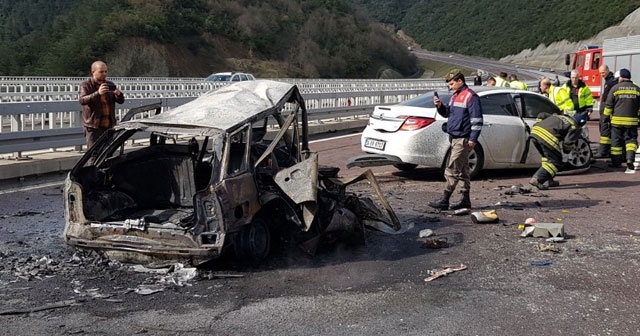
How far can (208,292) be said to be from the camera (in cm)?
586

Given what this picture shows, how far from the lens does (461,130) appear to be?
8938mm

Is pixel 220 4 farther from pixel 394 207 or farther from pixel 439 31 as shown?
pixel 394 207

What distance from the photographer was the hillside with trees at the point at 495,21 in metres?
80.8

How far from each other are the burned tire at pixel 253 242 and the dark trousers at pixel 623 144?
7.97 meters

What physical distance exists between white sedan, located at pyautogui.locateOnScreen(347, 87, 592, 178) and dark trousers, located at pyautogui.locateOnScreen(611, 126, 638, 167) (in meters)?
0.70

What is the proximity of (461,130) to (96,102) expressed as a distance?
445 cm

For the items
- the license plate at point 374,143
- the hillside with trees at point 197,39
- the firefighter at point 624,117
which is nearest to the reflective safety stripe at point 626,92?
the firefighter at point 624,117

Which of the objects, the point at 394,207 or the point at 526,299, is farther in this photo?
the point at 394,207

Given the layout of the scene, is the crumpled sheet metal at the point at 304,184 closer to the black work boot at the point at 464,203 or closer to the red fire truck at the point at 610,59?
the black work boot at the point at 464,203

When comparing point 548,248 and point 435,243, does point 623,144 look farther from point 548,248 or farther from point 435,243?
point 435,243

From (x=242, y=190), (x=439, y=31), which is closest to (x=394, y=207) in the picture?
(x=242, y=190)

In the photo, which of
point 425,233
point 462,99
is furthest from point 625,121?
point 425,233

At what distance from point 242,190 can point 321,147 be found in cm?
1052

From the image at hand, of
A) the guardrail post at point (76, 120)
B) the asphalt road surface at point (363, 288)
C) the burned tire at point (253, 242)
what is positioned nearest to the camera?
the asphalt road surface at point (363, 288)
